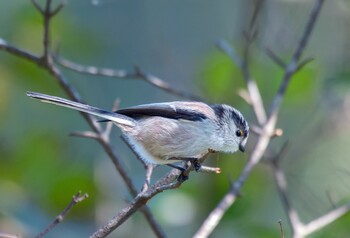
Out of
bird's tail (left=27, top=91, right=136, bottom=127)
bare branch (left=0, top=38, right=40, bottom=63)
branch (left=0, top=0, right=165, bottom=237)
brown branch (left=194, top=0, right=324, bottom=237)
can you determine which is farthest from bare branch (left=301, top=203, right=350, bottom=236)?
bare branch (left=0, top=38, right=40, bottom=63)

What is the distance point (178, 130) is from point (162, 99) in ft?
8.37

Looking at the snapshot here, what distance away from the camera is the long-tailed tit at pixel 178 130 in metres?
2.65

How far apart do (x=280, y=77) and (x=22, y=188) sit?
148 centimetres

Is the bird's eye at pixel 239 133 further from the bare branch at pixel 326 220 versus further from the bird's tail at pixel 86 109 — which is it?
the bare branch at pixel 326 220

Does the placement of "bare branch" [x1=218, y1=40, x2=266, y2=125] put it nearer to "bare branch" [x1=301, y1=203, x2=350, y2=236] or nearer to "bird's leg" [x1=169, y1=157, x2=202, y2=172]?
"bare branch" [x1=301, y1=203, x2=350, y2=236]

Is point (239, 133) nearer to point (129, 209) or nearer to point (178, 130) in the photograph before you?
point (178, 130)

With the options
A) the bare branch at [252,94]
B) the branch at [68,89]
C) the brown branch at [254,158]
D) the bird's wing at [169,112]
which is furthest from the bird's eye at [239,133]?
the bare branch at [252,94]

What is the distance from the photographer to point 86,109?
248cm

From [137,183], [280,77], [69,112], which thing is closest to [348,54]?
[280,77]

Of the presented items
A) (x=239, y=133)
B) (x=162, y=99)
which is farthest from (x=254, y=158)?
(x=162, y=99)

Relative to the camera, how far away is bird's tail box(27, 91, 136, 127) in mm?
2293

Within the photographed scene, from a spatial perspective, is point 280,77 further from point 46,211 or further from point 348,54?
point 46,211

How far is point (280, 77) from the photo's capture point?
3889 millimetres

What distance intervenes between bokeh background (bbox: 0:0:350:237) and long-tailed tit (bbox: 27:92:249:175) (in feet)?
2.03
